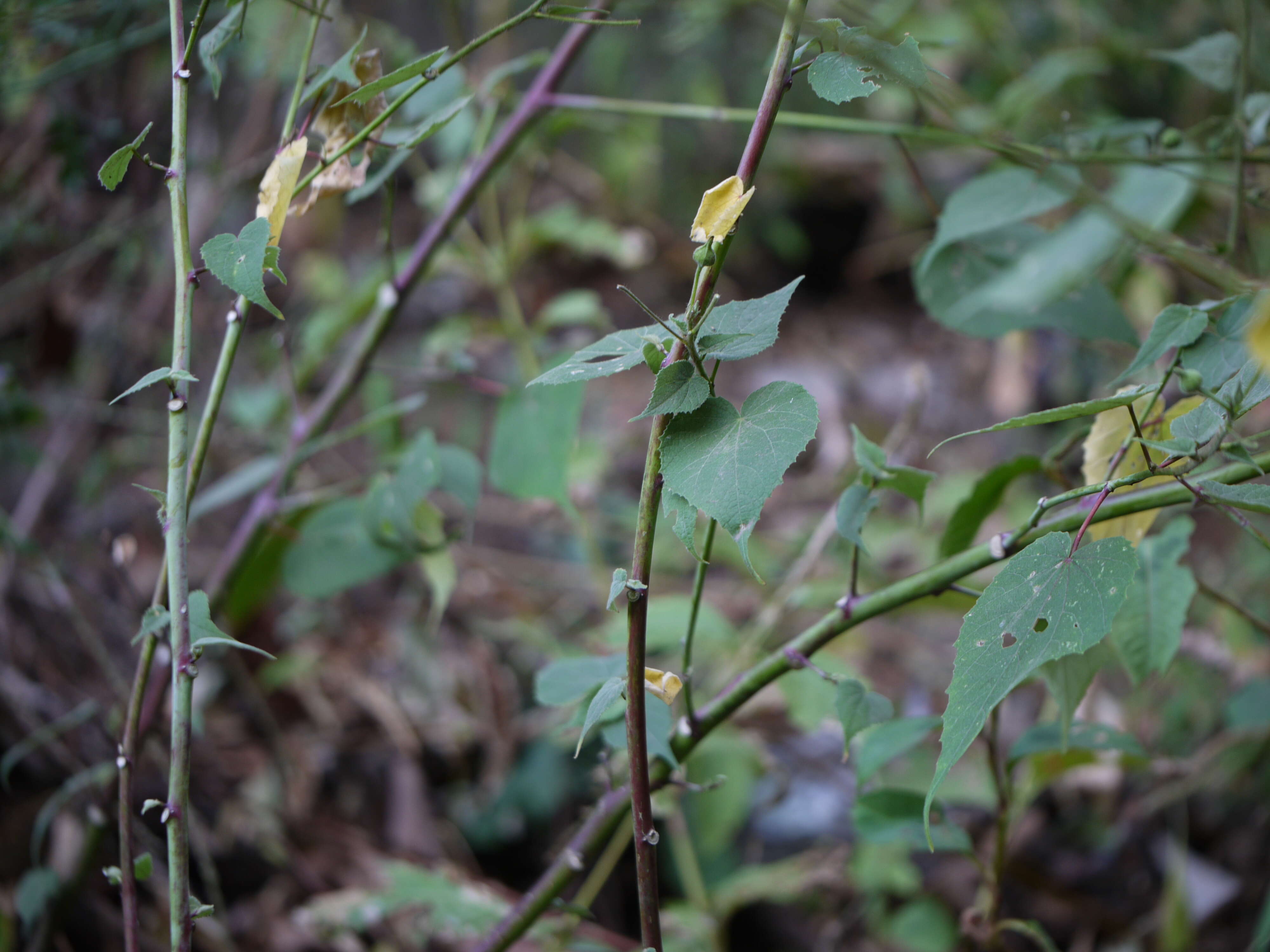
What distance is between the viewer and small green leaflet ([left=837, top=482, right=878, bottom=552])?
19.0 inches

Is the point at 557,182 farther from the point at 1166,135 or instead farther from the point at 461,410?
the point at 1166,135

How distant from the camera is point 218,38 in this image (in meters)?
0.49

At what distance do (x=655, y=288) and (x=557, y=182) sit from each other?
18.2 inches

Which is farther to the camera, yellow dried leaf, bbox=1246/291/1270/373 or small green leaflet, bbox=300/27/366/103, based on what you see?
small green leaflet, bbox=300/27/366/103

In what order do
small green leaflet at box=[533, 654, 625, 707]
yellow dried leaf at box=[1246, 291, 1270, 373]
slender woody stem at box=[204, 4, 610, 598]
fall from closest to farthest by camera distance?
yellow dried leaf at box=[1246, 291, 1270, 373] → small green leaflet at box=[533, 654, 625, 707] → slender woody stem at box=[204, 4, 610, 598]

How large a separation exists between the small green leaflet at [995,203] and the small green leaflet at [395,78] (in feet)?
1.47

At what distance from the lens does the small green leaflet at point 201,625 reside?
43 centimetres

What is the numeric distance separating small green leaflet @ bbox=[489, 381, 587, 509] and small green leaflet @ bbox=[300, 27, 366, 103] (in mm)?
398

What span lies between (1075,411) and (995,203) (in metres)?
0.39

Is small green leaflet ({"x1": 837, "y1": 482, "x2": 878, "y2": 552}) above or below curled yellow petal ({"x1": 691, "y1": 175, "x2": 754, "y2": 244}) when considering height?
below

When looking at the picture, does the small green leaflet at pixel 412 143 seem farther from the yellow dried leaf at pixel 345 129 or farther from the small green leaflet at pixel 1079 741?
the small green leaflet at pixel 1079 741

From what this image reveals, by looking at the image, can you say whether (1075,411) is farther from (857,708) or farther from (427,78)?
(427,78)

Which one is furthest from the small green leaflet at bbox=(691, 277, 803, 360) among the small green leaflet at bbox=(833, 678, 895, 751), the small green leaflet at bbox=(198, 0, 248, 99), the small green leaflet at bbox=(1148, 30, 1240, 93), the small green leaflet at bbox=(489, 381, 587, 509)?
the small green leaflet at bbox=(1148, 30, 1240, 93)

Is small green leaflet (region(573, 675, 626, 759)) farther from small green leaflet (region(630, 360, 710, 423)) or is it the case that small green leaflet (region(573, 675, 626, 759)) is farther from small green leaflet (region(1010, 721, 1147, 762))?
small green leaflet (region(1010, 721, 1147, 762))
